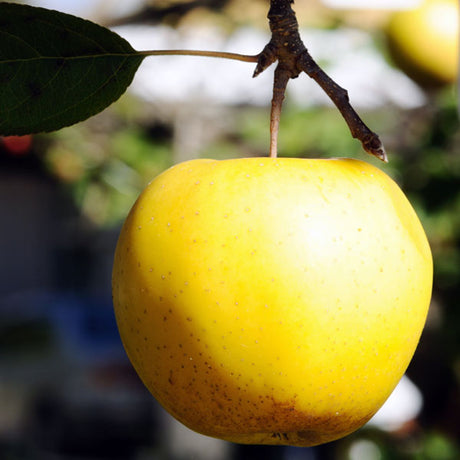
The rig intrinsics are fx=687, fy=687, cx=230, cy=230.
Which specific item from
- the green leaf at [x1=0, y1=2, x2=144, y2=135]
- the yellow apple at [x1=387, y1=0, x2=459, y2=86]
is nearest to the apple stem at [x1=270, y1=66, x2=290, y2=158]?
the green leaf at [x1=0, y1=2, x2=144, y2=135]

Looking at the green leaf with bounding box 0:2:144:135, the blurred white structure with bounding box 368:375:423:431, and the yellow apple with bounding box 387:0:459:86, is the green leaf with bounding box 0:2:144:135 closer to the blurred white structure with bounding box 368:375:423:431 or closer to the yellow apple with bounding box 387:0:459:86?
the yellow apple with bounding box 387:0:459:86

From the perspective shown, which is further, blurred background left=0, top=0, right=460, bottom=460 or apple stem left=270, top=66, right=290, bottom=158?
blurred background left=0, top=0, right=460, bottom=460

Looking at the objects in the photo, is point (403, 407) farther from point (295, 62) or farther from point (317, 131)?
point (295, 62)

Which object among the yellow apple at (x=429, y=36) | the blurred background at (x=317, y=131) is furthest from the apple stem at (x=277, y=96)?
the yellow apple at (x=429, y=36)

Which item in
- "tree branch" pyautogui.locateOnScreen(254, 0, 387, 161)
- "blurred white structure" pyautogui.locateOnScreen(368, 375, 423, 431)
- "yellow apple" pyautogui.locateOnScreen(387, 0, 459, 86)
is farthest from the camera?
"blurred white structure" pyautogui.locateOnScreen(368, 375, 423, 431)

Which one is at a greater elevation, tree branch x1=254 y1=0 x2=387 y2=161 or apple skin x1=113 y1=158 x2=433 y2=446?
tree branch x1=254 y1=0 x2=387 y2=161

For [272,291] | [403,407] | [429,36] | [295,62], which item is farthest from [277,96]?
[403,407]

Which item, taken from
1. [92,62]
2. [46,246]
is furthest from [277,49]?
[46,246]

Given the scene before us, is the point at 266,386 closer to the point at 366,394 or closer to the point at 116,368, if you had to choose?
the point at 366,394
